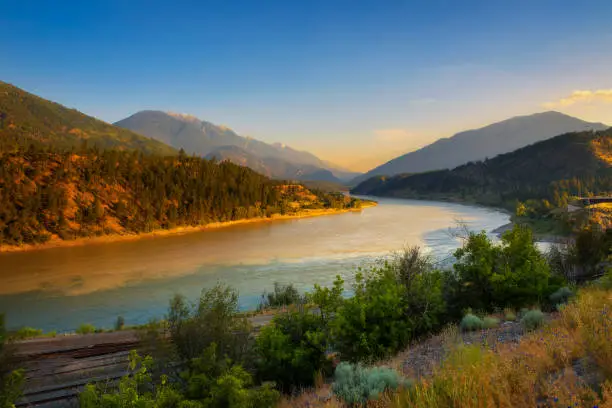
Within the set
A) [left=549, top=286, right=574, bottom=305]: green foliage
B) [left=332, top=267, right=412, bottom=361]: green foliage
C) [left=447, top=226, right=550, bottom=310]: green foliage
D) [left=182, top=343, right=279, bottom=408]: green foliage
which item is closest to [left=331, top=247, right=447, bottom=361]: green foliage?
[left=332, top=267, right=412, bottom=361]: green foliage

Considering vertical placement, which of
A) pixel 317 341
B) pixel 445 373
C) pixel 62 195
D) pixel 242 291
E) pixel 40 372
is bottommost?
pixel 242 291

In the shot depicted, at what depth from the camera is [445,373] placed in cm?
502

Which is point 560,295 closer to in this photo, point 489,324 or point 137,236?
point 489,324

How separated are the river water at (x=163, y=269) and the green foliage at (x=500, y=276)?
12.5 metres

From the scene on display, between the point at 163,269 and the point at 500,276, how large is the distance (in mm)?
26130

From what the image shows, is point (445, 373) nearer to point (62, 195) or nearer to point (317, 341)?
point (317, 341)

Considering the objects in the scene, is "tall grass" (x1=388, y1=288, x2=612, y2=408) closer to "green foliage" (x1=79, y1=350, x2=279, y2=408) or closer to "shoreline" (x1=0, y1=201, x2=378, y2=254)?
"green foliage" (x1=79, y1=350, x2=279, y2=408)

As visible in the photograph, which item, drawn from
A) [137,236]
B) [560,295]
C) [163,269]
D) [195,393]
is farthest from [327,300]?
[137,236]

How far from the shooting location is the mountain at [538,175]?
96938mm

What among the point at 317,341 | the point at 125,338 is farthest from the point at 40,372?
the point at 317,341

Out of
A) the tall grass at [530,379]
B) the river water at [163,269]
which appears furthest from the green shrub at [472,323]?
the river water at [163,269]

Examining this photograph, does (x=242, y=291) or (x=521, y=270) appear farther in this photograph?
(x=242, y=291)

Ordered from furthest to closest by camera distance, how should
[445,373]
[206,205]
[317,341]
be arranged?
[206,205], [317,341], [445,373]

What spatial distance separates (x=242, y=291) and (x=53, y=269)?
58.3 feet
